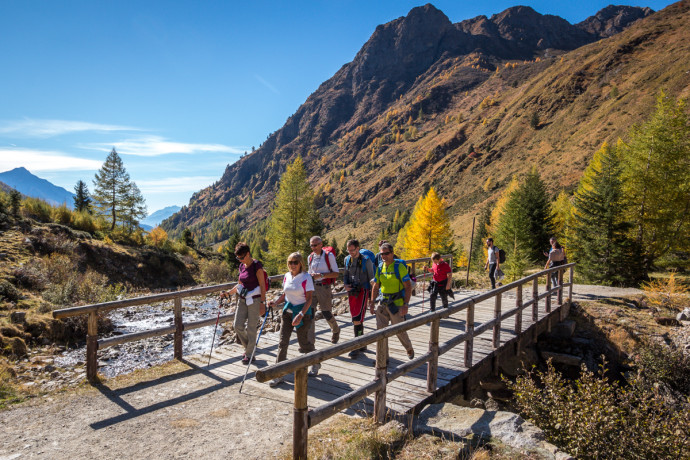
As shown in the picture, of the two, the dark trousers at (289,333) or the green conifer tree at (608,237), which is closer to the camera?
the dark trousers at (289,333)

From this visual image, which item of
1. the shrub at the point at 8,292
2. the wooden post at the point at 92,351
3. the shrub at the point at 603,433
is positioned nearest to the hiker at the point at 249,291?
the wooden post at the point at 92,351

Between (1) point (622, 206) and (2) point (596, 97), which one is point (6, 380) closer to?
(1) point (622, 206)

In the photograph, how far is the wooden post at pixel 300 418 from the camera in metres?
3.41

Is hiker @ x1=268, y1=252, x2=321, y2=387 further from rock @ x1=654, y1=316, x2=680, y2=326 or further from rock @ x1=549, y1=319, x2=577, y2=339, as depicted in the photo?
rock @ x1=654, y1=316, x2=680, y2=326

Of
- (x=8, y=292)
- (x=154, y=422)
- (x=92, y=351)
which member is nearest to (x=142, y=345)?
(x=8, y=292)

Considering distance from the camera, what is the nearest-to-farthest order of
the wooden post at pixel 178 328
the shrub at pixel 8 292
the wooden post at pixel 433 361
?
the wooden post at pixel 433 361
the wooden post at pixel 178 328
the shrub at pixel 8 292

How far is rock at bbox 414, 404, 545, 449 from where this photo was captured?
147 inches

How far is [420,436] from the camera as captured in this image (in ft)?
12.9

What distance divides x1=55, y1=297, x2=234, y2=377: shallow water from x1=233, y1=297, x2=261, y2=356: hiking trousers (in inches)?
88.5

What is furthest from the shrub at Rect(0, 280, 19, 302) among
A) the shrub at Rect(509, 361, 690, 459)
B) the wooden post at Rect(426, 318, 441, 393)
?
the shrub at Rect(509, 361, 690, 459)

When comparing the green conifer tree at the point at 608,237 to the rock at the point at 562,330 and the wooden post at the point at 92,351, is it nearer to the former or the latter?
the rock at the point at 562,330

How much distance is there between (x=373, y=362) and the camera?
22.1 ft

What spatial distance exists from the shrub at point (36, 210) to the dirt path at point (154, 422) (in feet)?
94.3

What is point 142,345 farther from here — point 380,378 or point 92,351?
point 380,378
